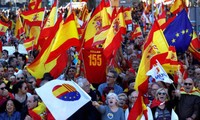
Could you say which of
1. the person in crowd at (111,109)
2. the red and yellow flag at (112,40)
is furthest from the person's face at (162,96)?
the red and yellow flag at (112,40)

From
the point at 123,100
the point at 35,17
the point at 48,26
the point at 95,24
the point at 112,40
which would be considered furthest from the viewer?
the point at 35,17

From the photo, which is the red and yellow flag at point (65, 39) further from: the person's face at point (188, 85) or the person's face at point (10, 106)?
the person's face at point (188, 85)

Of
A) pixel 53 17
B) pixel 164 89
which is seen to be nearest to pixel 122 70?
pixel 53 17

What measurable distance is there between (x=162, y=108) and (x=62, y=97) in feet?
5.03

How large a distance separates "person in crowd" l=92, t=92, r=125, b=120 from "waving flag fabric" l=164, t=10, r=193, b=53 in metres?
→ 4.88

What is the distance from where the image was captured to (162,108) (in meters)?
11.3

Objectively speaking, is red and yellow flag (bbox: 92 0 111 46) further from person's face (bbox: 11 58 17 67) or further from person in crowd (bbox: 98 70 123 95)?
person in crowd (bbox: 98 70 123 95)

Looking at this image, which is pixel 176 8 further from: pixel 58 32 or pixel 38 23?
pixel 58 32

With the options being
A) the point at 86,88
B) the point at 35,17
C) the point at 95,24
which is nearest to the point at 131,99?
the point at 86,88

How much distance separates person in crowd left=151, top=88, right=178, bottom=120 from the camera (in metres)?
11.3

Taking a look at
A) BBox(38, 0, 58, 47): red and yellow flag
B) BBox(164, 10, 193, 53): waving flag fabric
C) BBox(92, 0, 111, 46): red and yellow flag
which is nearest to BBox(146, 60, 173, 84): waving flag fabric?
BBox(164, 10, 193, 53): waving flag fabric

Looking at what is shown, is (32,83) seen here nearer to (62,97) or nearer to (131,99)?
(131,99)

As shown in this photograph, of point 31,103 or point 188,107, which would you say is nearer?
point 31,103

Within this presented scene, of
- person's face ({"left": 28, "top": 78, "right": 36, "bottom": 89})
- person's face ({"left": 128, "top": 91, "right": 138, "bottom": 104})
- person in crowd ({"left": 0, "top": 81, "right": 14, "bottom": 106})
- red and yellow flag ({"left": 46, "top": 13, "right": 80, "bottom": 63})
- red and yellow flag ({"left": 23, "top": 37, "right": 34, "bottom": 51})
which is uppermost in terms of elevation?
red and yellow flag ({"left": 46, "top": 13, "right": 80, "bottom": 63})
